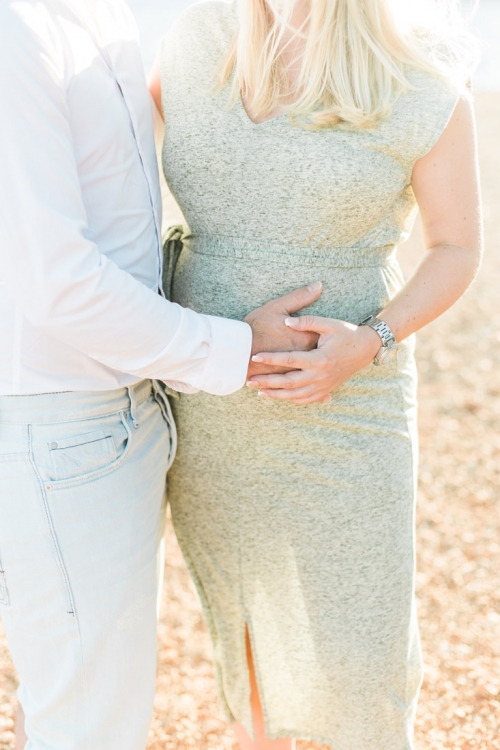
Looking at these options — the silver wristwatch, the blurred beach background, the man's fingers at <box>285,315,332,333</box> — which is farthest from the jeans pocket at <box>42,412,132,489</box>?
the blurred beach background

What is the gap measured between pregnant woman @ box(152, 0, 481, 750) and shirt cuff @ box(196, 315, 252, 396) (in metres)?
0.10

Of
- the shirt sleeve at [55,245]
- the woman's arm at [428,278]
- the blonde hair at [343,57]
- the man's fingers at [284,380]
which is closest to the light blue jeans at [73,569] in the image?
the shirt sleeve at [55,245]

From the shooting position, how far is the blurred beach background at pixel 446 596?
3133 millimetres

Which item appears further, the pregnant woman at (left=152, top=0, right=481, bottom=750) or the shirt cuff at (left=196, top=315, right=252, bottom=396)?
the pregnant woman at (left=152, top=0, right=481, bottom=750)

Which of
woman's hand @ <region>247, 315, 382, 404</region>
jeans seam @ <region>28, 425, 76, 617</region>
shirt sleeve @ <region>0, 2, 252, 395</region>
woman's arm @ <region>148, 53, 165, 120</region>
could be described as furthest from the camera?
woman's arm @ <region>148, 53, 165, 120</region>

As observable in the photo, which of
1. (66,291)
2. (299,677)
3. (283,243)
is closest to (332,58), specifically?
(283,243)

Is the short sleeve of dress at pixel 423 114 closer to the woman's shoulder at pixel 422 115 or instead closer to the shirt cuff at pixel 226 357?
the woman's shoulder at pixel 422 115

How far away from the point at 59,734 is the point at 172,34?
1.90 m

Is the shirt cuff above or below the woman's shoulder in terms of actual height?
below

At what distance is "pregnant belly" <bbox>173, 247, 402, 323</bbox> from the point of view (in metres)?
2.05

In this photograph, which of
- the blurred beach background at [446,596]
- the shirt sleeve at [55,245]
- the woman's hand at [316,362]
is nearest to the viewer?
the shirt sleeve at [55,245]

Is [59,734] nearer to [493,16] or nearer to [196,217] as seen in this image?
[196,217]

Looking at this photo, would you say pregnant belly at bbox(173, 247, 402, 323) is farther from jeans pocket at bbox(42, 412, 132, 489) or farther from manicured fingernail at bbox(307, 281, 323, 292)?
jeans pocket at bbox(42, 412, 132, 489)

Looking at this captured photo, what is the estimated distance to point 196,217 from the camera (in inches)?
83.4
